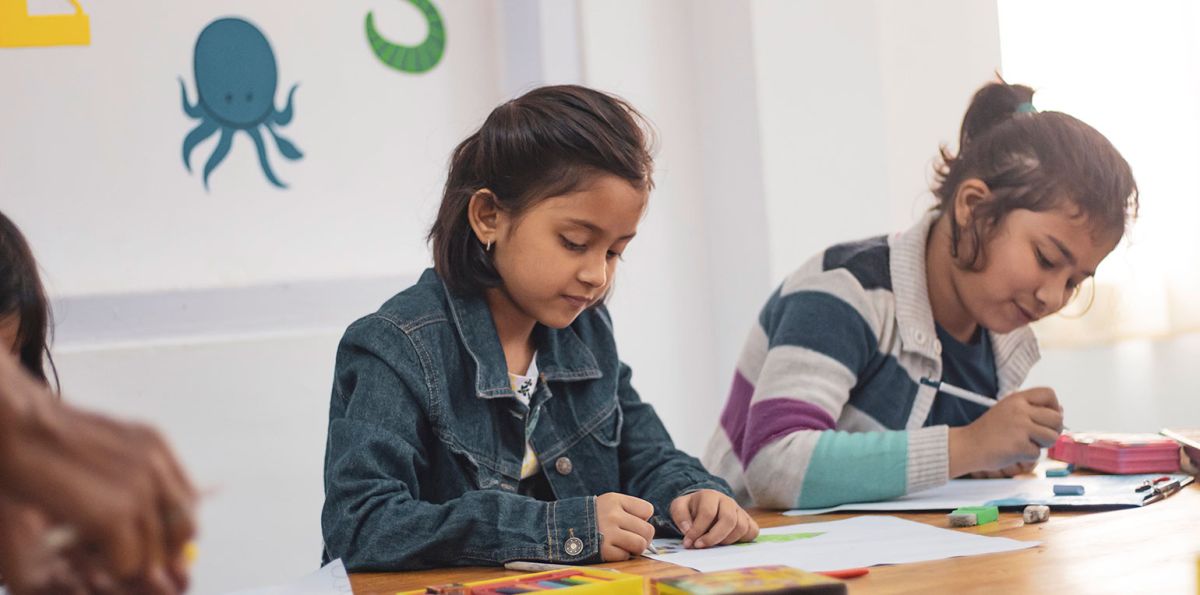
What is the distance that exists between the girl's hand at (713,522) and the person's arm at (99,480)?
0.71 m

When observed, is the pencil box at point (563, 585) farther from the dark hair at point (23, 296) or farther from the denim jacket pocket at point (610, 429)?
the dark hair at point (23, 296)

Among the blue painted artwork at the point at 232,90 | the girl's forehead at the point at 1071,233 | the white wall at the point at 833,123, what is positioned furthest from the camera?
the white wall at the point at 833,123

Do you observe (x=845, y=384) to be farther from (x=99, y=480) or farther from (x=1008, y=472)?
(x=99, y=480)

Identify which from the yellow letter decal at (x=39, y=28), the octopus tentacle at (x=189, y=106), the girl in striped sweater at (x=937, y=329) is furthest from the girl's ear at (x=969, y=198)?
the yellow letter decal at (x=39, y=28)

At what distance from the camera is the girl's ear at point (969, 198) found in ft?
4.84

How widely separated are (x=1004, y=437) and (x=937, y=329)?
10.1 inches

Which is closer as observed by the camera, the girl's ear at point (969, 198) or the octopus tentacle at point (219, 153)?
the girl's ear at point (969, 198)

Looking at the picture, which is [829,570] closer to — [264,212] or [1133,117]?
[264,212]

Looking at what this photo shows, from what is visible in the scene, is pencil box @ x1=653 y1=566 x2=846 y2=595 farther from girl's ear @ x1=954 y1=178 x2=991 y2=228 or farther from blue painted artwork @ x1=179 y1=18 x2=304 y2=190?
blue painted artwork @ x1=179 y1=18 x2=304 y2=190

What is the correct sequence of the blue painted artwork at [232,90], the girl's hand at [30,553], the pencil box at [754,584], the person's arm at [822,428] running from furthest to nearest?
the blue painted artwork at [232,90]
the person's arm at [822,428]
the pencil box at [754,584]
the girl's hand at [30,553]

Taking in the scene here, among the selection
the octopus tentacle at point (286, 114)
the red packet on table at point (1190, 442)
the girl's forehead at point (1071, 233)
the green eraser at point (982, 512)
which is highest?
the octopus tentacle at point (286, 114)

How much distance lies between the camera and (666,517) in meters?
1.16

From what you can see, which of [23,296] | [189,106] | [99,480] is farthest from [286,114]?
[99,480]

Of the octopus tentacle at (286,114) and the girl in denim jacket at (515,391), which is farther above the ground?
the octopus tentacle at (286,114)
